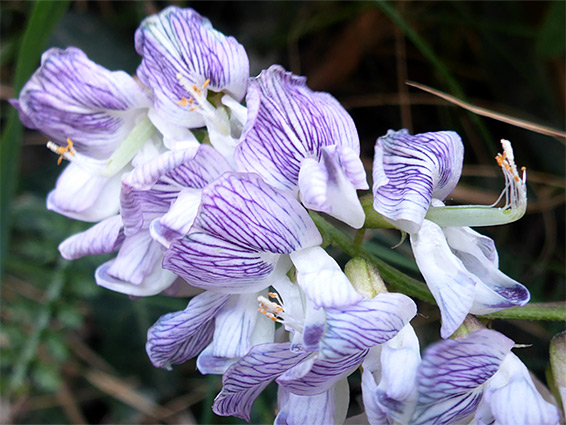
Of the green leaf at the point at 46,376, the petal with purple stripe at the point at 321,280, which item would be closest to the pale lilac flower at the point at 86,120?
the petal with purple stripe at the point at 321,280

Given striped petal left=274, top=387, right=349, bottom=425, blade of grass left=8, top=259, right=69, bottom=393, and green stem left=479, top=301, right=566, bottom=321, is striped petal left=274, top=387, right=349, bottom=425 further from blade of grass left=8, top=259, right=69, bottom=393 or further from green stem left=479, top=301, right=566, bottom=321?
blade of grass left=8, top=259, right=69, bottom=393

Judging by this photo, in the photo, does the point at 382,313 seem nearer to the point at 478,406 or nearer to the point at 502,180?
the point at 478,406

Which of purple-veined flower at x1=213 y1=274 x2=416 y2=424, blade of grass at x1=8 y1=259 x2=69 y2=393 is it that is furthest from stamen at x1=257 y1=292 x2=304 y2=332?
blade of grass at x1=8 y1=259 x2=69 y2=393

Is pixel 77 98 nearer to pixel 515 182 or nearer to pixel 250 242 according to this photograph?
pixel 250 242

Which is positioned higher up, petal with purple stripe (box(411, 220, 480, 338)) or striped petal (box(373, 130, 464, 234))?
striped petal (box(373, 130, 464, 234))

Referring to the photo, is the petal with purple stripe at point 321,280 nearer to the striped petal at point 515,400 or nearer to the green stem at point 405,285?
the green stem at point 405,285

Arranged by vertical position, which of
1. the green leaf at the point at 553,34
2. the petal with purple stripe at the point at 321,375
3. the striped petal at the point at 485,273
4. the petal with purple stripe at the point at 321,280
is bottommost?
the petal with purple stripe at the point at 321,375

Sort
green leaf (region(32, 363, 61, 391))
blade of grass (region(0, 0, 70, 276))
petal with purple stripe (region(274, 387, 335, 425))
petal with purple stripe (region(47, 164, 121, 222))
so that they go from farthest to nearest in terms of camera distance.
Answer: green leaf (region(32, 363, 61, 391)) → blade of grass (region(0, 0, 70, 276)) → petal with purple stripe (region(47, 164, 121, 222)) → petal with purple stripe (region(274, 387, 335, 425))
